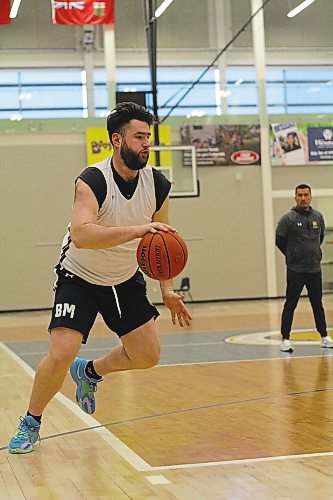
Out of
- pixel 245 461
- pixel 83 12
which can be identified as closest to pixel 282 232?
pixel 245 461

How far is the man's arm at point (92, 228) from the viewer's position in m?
4.77

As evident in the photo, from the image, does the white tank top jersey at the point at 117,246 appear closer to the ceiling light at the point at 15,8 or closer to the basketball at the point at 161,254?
the basketball at the point at 161,254

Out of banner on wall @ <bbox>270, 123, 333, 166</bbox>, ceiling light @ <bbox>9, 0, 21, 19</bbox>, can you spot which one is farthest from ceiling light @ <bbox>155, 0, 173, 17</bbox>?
banner on wall @ <bbox>270, 123, 333, 166</bbox>

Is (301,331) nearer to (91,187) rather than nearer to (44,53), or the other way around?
(91,187)

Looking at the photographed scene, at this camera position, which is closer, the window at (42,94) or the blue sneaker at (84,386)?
the blue sneaker at (84,386)

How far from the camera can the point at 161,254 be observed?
4.91 metres

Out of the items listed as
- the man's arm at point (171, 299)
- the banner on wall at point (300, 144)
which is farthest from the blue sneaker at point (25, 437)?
the banner on wall at point (300, 144)

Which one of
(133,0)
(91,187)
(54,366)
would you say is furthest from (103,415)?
(133,0)

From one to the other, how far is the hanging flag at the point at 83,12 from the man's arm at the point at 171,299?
48.7 ft

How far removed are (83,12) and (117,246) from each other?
15.2 m

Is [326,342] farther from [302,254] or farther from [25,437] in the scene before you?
[25,437]

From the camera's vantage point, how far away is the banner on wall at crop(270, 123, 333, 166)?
23656 mm

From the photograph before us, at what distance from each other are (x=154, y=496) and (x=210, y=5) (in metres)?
22.0

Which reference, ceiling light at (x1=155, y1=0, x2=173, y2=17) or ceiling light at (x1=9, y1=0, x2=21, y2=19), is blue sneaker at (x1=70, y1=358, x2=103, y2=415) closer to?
ceiling light at (x1=155, y1=0, x2=173, y2=17)
